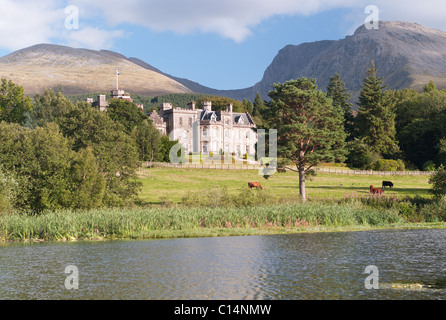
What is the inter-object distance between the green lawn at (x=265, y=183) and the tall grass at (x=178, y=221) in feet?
30.6

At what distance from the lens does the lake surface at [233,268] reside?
17734 millimetres

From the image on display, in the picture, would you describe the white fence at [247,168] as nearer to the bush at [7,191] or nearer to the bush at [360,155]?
the bush at [360,155]

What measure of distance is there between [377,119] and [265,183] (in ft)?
132

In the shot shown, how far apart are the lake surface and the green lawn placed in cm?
1931

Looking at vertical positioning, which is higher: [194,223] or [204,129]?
[204,129]

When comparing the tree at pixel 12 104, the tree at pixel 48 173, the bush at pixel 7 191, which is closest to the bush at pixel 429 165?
the tree at pixel 48 173

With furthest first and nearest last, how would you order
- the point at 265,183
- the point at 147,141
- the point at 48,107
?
the point at 48,107, the point at 147,141, the point at 265,183

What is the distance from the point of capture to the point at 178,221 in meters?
35.0

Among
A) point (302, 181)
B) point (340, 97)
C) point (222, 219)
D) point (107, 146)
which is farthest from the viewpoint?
point (340, 97)

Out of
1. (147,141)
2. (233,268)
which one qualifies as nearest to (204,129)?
(147,141)

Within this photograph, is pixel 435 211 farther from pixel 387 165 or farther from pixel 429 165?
pixel 429 165

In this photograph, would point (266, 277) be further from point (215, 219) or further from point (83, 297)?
point (215, 219)

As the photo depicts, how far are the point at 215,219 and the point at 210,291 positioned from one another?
18.5m
